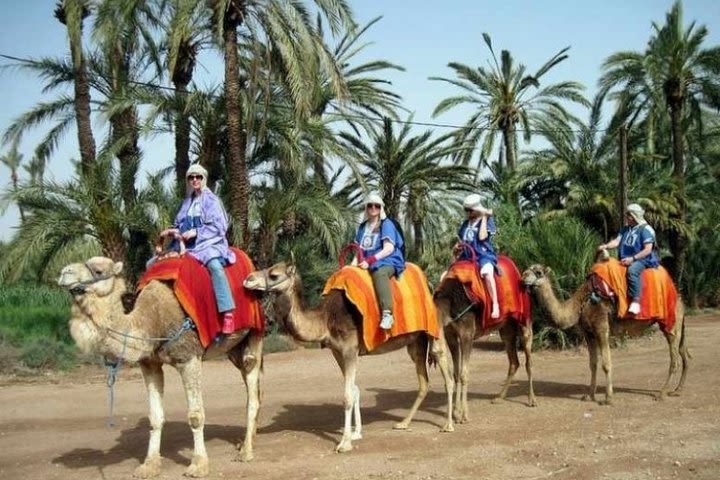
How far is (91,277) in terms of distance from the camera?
681 centimetres

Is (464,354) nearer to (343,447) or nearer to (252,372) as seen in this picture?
(343,447)

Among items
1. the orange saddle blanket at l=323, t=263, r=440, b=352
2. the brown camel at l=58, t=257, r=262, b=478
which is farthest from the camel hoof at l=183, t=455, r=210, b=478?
the orange saddle blanket at l=323, t=263, r=440, b=352

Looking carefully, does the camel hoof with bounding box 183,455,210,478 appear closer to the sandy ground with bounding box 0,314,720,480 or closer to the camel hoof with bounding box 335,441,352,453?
the sandy ground with bounding box 0,314,720,480

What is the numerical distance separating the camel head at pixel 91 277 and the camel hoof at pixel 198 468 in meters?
1.77

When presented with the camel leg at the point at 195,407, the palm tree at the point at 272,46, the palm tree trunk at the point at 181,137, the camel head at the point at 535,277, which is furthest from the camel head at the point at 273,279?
the palm tree trunk at the point at 181,137

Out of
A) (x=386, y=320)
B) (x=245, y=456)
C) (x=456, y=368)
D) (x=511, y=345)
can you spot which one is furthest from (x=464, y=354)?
(x=245, y=456)

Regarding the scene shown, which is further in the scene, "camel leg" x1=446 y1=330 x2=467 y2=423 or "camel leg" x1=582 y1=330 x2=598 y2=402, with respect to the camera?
"camel leg" x1=582 y1=330 x2=598 y2=402

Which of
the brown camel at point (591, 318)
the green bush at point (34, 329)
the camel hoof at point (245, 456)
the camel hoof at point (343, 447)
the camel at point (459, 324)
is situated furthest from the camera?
the green bush at point (34, 329)

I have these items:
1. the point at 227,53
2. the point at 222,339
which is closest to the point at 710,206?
the point at 227,53

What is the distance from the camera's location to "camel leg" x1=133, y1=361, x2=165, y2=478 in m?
7.31

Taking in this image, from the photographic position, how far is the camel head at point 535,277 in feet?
34.4

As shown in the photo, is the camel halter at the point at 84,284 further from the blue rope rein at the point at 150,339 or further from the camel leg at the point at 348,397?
the camel leg at the point at 348,397

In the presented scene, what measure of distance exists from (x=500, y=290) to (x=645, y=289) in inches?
83.3

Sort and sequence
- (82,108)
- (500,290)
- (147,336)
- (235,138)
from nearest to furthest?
(147,336) → (500,290) → (235,138) → (82,108)
